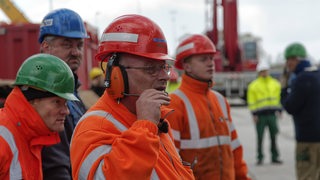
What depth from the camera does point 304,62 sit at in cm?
679

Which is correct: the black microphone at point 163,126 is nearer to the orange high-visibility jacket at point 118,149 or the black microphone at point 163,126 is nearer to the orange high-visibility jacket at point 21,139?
the orange high-visibility jacket at point 118,149

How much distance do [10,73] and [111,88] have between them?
627cm

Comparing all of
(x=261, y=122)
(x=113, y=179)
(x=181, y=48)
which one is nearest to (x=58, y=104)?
(x=113, y=179)

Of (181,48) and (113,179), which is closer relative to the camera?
(113,179)

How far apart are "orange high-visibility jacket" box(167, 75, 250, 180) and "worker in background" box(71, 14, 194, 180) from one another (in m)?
1.59

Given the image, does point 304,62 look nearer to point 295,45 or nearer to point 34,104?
point 295,45

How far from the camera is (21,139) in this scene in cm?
299

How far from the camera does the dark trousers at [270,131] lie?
1117 cm

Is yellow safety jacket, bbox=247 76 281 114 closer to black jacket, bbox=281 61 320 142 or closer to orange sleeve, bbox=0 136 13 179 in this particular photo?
black jacket, bbox=281 61 320 142

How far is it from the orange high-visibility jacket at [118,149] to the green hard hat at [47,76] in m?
0.48

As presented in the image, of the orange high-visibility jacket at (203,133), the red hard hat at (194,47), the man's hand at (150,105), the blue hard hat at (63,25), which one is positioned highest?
the blue hard hat at (63,25)

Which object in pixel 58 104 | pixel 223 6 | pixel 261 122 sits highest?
pixel 223 6

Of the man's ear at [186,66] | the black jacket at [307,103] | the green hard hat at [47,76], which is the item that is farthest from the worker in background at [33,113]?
the black jacket at [307,103]

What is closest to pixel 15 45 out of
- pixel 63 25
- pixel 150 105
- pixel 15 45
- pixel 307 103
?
pixel 15 45
